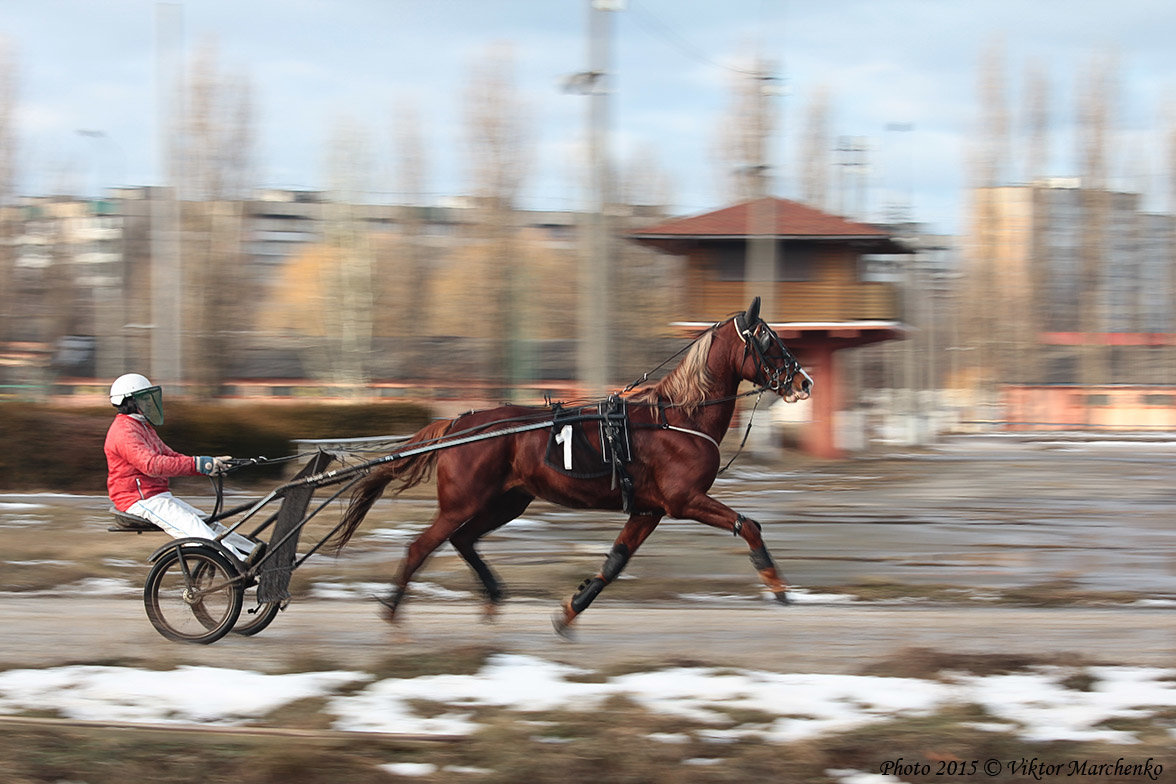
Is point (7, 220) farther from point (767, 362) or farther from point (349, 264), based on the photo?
point (767, 362)

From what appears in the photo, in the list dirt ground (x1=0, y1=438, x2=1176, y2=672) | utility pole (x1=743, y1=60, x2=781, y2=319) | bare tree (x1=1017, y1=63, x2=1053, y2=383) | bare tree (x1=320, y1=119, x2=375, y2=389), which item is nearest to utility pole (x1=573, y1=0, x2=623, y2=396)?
dirt ground (x1=0, y1=438, x2=1176, y2=672)

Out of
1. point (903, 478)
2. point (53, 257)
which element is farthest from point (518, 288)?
point (903, 478)

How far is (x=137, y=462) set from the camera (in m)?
7.98

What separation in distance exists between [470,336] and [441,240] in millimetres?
8366

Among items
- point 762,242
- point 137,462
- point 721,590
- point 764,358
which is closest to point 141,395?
point 137,462

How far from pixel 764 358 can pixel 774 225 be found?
73.2ft

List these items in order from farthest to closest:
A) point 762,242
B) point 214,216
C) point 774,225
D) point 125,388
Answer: point 214,216, point 774,225, point 762,242, point 125,388

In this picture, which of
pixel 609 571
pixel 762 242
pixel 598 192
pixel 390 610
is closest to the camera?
pixel 609 571

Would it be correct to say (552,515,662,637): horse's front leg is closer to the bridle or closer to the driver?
the bridle

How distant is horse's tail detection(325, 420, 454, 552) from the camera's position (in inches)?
345

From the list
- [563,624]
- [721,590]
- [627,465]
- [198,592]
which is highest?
[627,465]

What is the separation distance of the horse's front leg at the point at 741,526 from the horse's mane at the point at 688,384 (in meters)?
0.68

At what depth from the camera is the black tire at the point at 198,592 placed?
810 cm

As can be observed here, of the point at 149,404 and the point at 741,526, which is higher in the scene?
the point at 149,404
